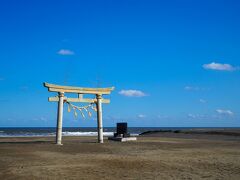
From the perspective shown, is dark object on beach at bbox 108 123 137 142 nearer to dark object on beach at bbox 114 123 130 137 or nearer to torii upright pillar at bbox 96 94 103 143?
dark object on beach at bbox 114 123 130 137

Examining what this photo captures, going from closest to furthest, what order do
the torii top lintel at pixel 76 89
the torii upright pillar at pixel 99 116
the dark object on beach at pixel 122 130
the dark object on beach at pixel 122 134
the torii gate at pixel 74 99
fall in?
the torii top lintel at pixel 76 89 → the torii gate at pixel 74 99 → the torii upright pillar at pixel 99 116 → the dark object on beach at pixel 122 134 → the dark object on beach at pixel 122 130

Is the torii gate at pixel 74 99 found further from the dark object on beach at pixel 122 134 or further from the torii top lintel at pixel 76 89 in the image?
the dark object on beach at pixel 122 134

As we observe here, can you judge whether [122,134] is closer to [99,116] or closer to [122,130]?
[122,130]

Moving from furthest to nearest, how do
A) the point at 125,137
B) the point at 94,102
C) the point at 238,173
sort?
the point at 125,137 → the point at 94,102 → the point at 238,173

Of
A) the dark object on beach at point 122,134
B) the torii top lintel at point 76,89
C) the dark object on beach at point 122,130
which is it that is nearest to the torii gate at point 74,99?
the torii top lintel at point 76,89

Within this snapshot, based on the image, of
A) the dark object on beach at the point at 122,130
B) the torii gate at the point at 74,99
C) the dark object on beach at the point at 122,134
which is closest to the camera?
the torii gate at the point at 74,99

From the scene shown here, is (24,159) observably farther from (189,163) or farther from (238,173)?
(238,173)

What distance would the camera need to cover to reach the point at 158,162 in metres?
13.7

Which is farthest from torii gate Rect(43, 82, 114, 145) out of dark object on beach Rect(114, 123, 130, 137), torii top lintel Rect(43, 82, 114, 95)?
dark object on beach Rect(114, 123, 130, 137)

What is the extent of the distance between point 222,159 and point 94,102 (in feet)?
40.9

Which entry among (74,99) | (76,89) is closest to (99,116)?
Answer: (74,99)

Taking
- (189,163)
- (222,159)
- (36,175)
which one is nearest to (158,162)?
(189,163)

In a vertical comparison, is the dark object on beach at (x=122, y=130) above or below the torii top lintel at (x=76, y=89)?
below

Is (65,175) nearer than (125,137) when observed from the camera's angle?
Yes
